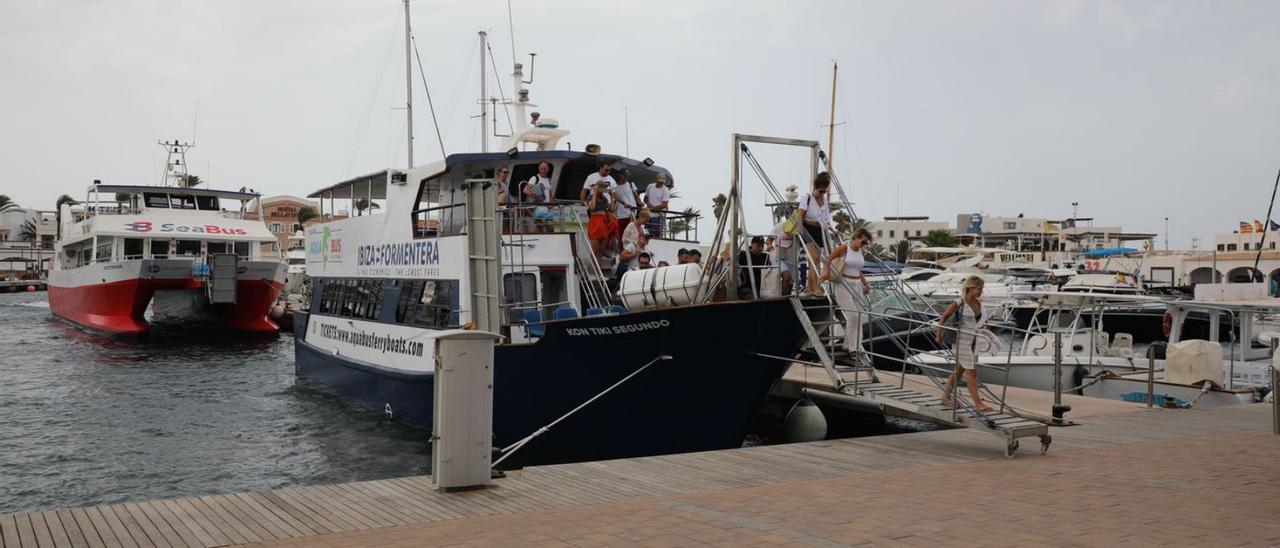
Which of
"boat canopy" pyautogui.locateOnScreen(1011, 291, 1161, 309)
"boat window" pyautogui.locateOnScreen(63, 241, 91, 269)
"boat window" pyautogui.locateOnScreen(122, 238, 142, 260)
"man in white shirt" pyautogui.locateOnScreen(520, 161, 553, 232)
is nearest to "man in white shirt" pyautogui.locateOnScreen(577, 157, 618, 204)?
"man in white shirt" pyautogui.locateOnScreen(520, 161, 553, 232)

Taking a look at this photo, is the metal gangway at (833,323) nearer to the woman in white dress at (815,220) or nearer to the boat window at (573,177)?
the woman in white dress at (815,220)

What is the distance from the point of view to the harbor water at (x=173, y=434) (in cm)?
1345

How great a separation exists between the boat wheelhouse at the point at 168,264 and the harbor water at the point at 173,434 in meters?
7.01

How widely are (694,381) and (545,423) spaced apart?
2.00 meters

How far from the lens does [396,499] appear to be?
7.21m

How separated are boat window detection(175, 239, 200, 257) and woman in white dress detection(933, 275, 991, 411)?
36.1 m

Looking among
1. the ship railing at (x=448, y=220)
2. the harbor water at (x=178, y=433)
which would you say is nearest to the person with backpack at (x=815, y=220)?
the ship railing at (x=448, y=220)

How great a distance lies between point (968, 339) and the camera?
34.0 feet

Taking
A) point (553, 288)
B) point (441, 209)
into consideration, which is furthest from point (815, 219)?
point (441, 209)

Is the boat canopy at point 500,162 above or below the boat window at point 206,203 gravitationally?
below

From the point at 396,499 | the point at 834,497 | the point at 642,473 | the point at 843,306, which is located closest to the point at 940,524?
the point at 834,497

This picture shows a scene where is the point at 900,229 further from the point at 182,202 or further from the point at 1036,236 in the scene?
the point at 182,202

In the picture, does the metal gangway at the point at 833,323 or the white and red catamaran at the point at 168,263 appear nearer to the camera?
the metal gangway at the point at 833,323

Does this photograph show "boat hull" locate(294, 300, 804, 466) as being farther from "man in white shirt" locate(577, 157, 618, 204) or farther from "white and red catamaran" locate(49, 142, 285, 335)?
"white and red catamaran" locate(49, 142, 285, 335)
